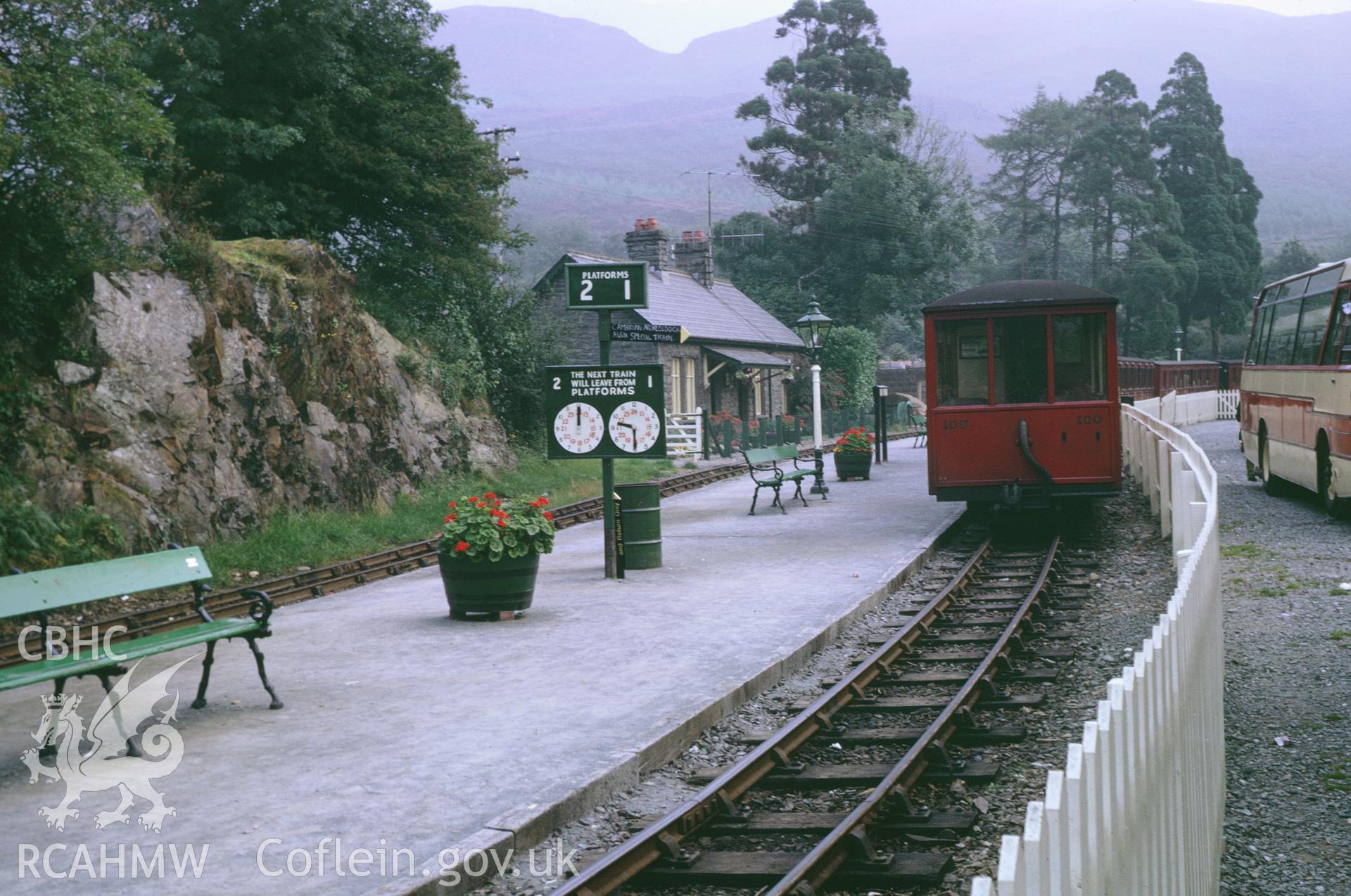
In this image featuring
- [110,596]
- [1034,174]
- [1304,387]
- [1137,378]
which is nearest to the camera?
[110,596]

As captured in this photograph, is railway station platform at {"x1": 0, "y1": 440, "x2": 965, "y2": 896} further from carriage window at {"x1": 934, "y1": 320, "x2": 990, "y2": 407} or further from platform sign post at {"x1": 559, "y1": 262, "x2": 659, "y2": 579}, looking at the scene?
carriage window at {"x1": 934, "y1": 320, "x2": 990, "y2": 407}

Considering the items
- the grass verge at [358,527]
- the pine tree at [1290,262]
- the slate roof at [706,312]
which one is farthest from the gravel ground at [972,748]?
the pine tree at [1290,262]

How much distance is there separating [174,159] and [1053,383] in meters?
12.4

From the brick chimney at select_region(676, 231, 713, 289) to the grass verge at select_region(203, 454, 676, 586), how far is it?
24.5 metres

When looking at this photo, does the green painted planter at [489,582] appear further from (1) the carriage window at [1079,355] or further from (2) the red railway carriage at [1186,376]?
(2) the red railway carriage at [1186,376]

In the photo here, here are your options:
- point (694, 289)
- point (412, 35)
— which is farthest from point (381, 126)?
point (694, 289)

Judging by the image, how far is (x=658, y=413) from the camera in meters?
13.4

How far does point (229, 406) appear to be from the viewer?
15.8 m

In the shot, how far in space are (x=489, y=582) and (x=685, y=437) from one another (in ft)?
82.7

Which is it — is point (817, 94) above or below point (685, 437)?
above

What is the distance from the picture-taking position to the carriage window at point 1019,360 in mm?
16125

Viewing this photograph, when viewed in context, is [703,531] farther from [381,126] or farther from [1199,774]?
[1199,774]

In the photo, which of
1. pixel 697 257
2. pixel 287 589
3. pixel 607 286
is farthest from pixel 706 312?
pixel 287 589

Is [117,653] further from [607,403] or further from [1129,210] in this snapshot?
[1129,210]
